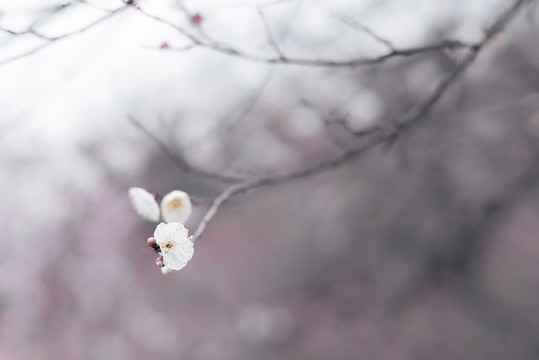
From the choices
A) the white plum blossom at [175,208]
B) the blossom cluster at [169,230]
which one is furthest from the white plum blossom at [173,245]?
the white plum blossom at [175,208]

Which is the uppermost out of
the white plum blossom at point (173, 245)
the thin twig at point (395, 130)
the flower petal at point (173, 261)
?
the thin twig at point (395, 130)

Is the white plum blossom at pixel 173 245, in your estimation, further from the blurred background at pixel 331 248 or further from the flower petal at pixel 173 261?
the blurred background at pixel 331 248

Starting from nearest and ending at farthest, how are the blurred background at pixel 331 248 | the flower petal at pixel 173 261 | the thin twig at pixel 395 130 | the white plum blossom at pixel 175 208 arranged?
the flower petal at pixel 173 261 < the white plum blossom at pixel 175 208 < the thin twig at pixel 395 130 < the blurred background at pixel 331 248

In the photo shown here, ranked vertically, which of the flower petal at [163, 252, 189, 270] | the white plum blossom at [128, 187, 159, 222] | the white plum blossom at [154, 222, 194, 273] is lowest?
A: the flower petal at [163, 252, 189, 270]

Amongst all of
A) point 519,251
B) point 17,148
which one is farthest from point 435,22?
point 17,148

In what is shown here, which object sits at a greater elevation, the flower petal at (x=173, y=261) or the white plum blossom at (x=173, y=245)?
the white plum blossom at (x=173, y=245)

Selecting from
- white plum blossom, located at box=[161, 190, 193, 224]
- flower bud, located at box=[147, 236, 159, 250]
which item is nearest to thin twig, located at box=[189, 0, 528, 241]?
white plum blossom, located at box=[161, 190, 193, 224]

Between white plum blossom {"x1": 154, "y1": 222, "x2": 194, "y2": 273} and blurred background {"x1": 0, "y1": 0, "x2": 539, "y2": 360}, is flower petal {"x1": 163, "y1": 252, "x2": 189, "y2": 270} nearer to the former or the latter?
white plum blossom {"x1": 154, "y1": 222, "x2": 194, "y2": 273}

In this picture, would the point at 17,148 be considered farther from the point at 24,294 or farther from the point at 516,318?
the point at 516,318
